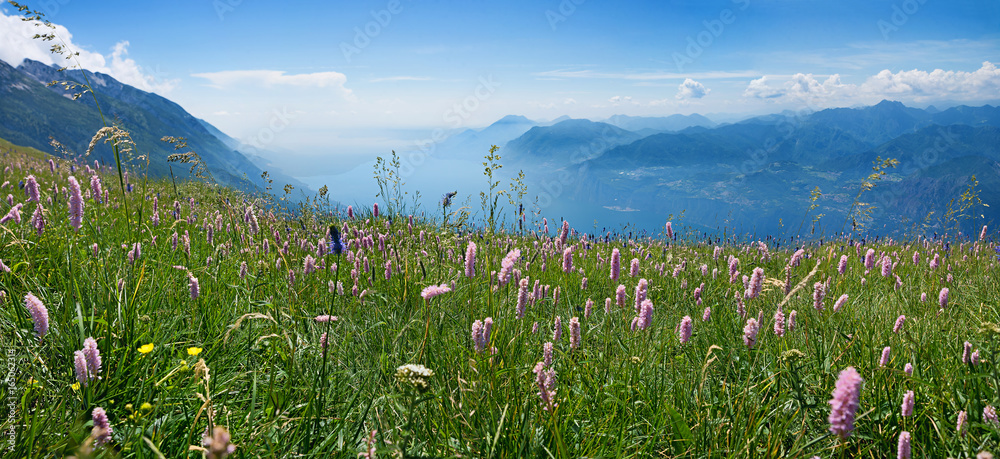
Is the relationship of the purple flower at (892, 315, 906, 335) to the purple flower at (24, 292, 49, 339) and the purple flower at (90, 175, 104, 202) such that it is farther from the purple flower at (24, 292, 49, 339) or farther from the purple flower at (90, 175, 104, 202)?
the purple flower at (90, 175, 104, 202)

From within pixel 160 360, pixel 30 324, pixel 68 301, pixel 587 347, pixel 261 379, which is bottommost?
pixel 587 347

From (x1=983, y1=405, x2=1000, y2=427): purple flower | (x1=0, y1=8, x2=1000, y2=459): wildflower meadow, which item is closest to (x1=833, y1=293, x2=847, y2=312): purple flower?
(x1=0, y1=8, x2=1000, y2=459): wildflower meadow

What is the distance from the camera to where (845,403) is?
1204 millimetres

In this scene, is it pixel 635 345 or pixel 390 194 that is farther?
pixel 390 194

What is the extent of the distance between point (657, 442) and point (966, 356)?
1.64m

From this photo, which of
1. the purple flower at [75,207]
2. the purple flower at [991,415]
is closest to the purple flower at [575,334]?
the purple flower at [991,415]

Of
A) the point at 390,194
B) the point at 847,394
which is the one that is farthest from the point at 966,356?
the point at 390,194

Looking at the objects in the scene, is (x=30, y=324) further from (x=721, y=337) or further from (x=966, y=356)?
(x=966, y=356)


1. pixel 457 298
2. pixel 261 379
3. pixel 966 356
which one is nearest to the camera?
pixel 966 356

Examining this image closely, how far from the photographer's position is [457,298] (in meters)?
4.05

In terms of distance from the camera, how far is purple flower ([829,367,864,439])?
116 cm

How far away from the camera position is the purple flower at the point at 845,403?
116 cm

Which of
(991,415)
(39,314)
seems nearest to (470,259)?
(39,314)

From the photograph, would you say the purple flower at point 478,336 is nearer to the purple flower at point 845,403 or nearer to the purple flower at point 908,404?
the purple flower at point 845,403
